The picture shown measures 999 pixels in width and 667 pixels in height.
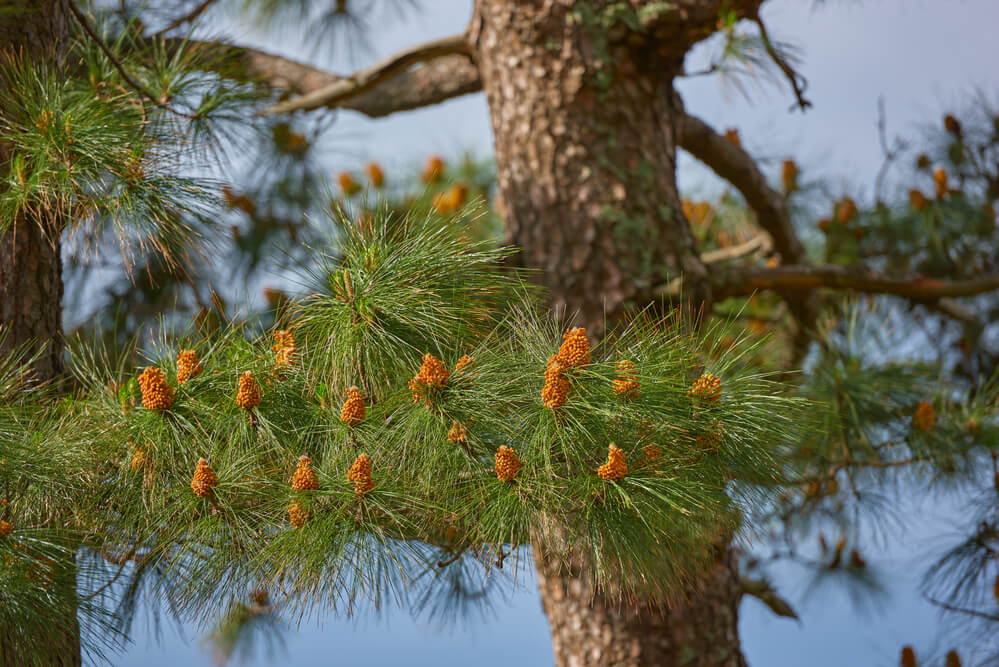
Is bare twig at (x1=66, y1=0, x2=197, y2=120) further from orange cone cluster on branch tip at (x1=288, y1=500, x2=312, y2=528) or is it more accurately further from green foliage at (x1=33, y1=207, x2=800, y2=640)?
orange cone cluster on branch tip at (x1=288, y1=500, x2=312, y2=528)

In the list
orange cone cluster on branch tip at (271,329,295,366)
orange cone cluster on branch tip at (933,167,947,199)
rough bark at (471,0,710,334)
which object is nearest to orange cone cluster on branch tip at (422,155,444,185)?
rough bark at (471,0,710,334)

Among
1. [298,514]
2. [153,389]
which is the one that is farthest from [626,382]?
[153,389]

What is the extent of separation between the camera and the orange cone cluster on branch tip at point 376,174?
196 cm

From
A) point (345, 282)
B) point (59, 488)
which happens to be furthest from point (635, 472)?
point (59, 488)

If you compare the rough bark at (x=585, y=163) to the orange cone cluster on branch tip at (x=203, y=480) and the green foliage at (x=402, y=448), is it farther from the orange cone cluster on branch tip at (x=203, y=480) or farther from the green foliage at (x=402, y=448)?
the orange cone cluster on branch tip at (x=203, y=480)

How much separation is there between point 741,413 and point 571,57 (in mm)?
756

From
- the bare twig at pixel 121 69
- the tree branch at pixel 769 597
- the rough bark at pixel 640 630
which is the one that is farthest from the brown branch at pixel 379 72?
the tree branch at pixel 769 597

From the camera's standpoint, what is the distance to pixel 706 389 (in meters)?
0.74

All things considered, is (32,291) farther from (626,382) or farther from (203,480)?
(626,382)

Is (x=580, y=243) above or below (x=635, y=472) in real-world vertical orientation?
above

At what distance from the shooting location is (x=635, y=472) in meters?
0.70

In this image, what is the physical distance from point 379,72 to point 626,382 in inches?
38.5

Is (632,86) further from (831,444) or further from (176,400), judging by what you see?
(176,400)

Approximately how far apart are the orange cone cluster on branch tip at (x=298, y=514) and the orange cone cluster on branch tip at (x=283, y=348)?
14 cm
